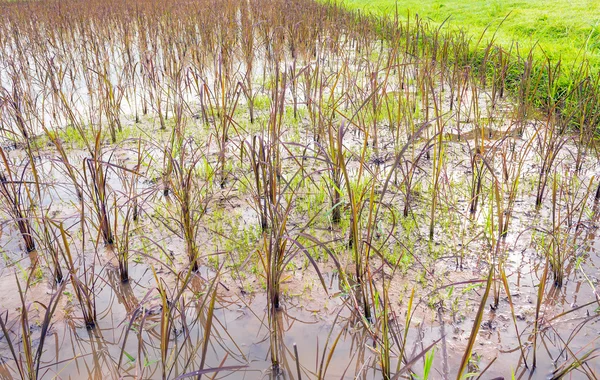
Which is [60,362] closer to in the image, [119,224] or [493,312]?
[119,224]

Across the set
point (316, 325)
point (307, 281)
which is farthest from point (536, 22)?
point (316, 325)

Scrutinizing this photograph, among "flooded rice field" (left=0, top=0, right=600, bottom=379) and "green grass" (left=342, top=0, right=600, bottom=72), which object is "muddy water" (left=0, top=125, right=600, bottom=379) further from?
"green grass" (left=342, top=0, right=600, bottom=72)

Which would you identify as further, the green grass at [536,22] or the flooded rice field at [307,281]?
the green grass at [536,22]

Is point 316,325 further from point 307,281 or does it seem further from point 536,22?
point 536,22

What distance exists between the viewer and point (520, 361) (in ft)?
4.79

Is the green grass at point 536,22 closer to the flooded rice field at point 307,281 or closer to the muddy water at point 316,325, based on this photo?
the flooded rice field at point 307,281

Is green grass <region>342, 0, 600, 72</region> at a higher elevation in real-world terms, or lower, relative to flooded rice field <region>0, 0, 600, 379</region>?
higher

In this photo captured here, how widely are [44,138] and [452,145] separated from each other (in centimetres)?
314

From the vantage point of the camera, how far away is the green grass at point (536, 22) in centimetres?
449

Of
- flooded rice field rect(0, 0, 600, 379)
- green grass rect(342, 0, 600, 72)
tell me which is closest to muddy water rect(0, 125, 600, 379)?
flooded rice field rect(0, 0, 600, 379)

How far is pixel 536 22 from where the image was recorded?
18.6ft

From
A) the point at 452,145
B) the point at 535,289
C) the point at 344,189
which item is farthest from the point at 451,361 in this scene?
the point at 452,145

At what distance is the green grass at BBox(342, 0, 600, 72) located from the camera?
14.7 feet

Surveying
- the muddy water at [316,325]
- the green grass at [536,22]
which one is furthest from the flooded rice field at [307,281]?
the green grass at [536,22]
